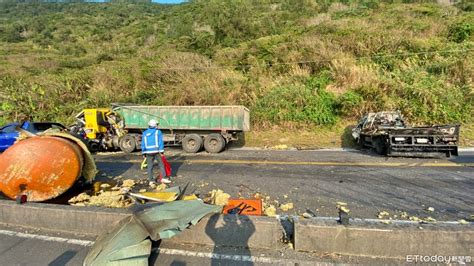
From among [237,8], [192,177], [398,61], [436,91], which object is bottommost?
[192,177]

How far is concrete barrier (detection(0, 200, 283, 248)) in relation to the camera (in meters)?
4.07

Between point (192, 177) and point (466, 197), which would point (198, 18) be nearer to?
point (192, 177)

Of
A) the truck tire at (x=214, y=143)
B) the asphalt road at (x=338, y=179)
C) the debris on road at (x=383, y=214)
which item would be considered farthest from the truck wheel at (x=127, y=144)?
the debris on road at (x=383, y=214)

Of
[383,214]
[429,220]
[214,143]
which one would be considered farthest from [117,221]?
[214,143]

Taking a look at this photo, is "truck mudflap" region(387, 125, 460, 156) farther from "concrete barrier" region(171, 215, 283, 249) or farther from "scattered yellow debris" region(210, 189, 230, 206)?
"concrete barrier" region(171, 215, 283, 249)

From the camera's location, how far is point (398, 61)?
59.6 ft

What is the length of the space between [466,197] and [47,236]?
761 cm

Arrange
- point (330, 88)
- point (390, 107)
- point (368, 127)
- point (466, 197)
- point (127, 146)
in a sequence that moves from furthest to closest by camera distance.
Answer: point (330, 88)
point (390, 107)
point (127, 146)
point (368, 127)
point (466, 197)

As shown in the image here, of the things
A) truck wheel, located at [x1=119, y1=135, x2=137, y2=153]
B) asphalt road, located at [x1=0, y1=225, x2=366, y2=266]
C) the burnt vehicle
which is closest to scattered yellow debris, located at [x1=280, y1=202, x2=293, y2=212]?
asphalt road, located at [x1=0, y1=225, x2=366, y2=266]

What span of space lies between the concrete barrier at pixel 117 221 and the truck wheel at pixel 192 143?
8.19 meters

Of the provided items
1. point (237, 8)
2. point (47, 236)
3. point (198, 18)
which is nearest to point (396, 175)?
point (47, 236)

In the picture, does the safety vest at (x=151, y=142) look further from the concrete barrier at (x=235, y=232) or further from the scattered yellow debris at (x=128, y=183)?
the concrete barrier at (x=235, y=232)

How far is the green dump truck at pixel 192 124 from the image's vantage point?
13.0 meters

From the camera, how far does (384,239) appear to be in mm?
3680
